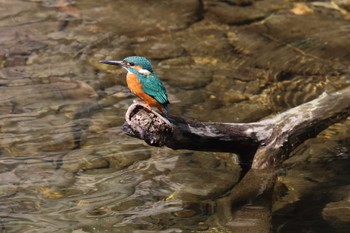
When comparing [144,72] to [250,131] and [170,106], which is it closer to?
[250,131]

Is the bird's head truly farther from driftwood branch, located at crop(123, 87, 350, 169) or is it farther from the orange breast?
driftwood branch, located at crop(123, 87, 350, 169)

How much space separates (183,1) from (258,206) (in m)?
5.18

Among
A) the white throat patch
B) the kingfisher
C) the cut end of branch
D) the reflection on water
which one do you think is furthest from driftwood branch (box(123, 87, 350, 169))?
the reflection on water

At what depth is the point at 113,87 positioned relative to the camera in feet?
26.2

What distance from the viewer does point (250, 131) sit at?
548cm

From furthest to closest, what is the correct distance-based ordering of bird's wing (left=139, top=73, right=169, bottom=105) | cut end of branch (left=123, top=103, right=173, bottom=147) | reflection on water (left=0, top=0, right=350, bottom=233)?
1. reflection on water (left=0, top=0, right=350, bottom=233)
2. bird's wing (left=139, top=73, right=169, bottom=105)
3. cut end of branch (left=123, top=103, right=173, bottom=147)

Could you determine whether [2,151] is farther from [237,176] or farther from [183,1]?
[183,1]

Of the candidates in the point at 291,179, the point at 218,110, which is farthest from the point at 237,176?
the point at 218,110

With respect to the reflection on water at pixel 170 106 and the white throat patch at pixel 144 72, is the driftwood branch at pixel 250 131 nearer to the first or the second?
the white throat patch at pixel 144 72

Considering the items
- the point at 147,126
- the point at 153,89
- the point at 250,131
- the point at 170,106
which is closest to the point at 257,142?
the point at 250,131

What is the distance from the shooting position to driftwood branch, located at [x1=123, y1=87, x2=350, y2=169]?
4.75m

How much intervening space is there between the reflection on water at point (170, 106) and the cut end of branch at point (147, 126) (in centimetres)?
99

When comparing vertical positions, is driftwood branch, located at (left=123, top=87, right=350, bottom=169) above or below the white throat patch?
below

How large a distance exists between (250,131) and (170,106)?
219 cm
